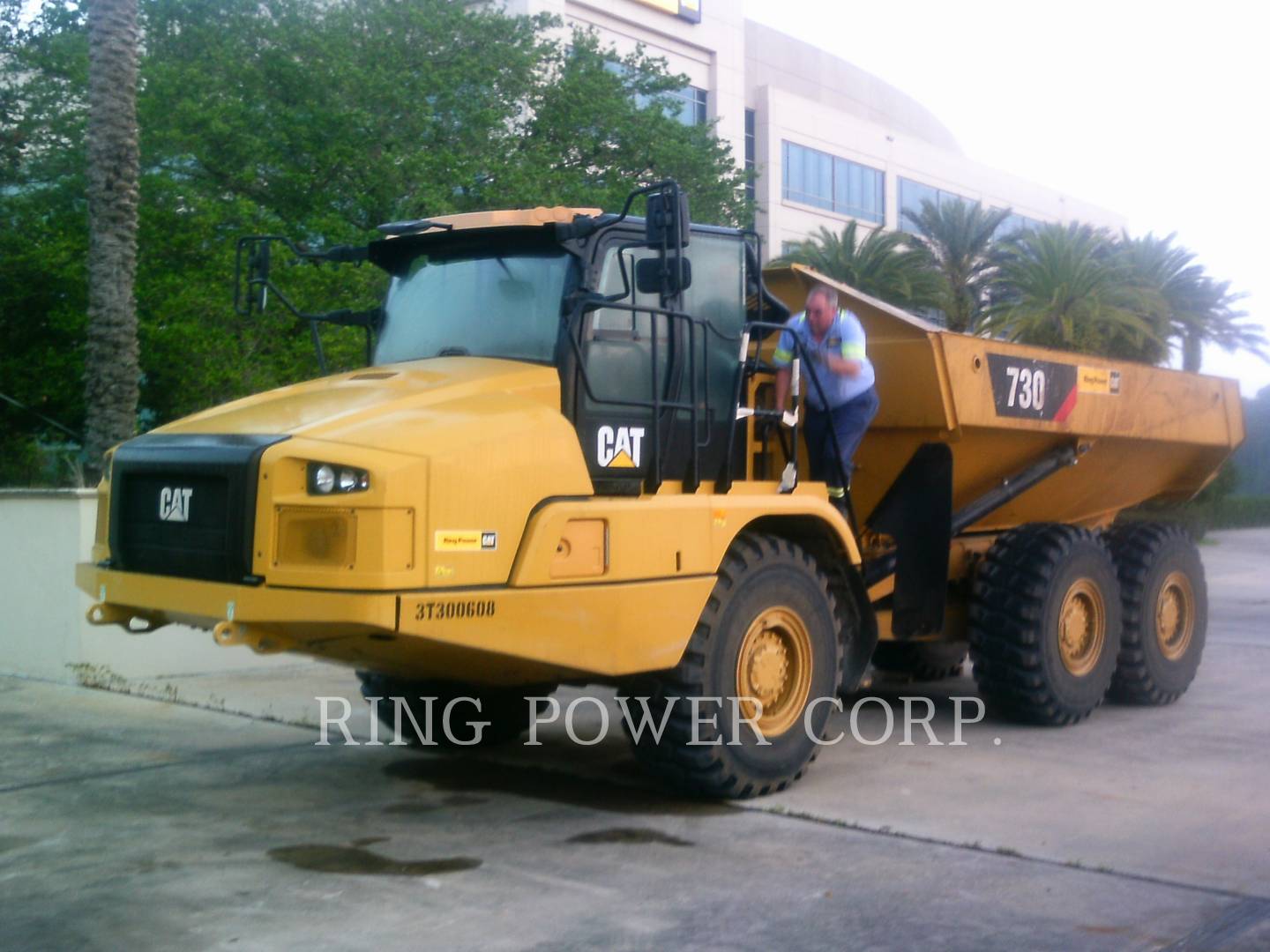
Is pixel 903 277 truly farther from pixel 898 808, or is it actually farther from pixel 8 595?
pixel 898 808

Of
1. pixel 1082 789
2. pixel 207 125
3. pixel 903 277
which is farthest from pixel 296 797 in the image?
pixel 903 277

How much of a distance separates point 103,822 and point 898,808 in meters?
3.58

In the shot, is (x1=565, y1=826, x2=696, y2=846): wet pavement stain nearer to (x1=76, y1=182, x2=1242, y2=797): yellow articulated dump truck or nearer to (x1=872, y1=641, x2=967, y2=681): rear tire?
(x1=76, y1=182, x2=1242, y2=797): yellow articulated dump truck

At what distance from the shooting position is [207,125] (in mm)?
19641

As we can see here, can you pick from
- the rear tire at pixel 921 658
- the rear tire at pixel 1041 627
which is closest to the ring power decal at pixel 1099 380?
the rear tire at pixel 1041 627

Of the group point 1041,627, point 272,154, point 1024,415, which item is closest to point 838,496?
point 1024,415

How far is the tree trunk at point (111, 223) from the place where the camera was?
12258mm

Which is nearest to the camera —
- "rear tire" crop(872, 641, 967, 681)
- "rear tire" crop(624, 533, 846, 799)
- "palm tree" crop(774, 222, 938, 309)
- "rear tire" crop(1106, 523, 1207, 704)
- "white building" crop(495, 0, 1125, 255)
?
"rear tire" crop(624, 533, 846, 799)

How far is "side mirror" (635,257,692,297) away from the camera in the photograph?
6152mm

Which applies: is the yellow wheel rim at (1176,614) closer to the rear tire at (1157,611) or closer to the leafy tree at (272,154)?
the rear tire at (1157,611)

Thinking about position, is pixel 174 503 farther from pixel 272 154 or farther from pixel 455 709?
pixel 272 154

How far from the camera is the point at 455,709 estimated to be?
26.6ft

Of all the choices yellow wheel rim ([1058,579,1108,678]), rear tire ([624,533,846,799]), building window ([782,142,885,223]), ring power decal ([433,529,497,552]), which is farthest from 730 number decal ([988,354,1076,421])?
building window ([782,142,885,223])

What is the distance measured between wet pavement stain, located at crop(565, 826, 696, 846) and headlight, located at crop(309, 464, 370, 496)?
73.3 inches
